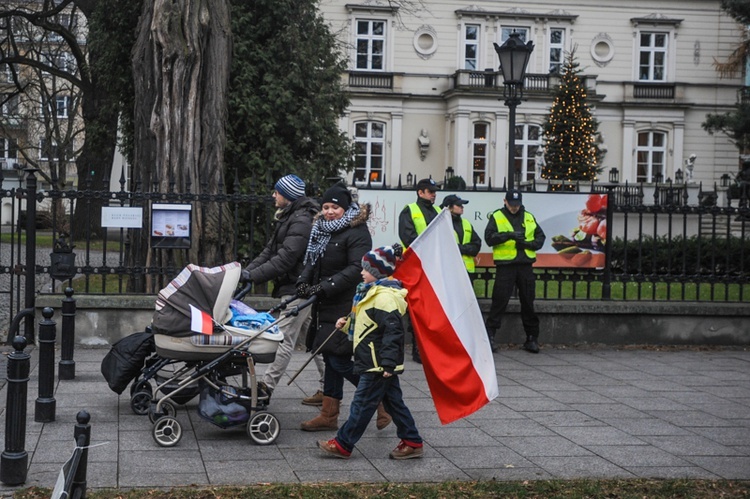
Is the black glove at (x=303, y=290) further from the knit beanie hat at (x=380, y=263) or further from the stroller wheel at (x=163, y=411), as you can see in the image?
the stroller wheel at (x=163, y=411)

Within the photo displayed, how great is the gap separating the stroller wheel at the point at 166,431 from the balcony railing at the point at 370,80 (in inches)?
1561

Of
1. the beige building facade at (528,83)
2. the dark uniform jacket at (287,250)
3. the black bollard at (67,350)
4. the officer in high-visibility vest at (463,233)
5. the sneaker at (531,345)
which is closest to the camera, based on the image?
the dark uniform jacket at (287,250)

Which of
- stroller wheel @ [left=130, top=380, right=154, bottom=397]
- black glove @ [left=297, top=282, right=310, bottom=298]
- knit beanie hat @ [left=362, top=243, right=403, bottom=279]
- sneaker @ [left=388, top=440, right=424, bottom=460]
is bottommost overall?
sneaker @ [left=388, top=440, right=424, bottom=460]

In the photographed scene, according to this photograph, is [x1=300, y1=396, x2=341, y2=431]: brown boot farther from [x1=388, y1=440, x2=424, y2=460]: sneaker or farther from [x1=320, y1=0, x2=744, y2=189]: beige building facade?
[x1=320, y1=0, x2=744, y2=189]: beige building facade

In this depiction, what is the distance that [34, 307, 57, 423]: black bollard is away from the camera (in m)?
7.63

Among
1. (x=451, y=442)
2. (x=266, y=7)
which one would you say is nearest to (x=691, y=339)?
(x=451, y=442)

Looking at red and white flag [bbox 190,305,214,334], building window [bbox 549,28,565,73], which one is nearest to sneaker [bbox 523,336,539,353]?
red and white flag [bbox 190,305,214,334]

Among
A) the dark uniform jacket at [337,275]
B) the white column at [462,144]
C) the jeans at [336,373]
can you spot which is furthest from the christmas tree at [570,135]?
the jeans at [336,373]

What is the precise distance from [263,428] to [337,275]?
1287 millimetres

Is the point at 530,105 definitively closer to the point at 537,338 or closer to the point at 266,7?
the point at 266,7

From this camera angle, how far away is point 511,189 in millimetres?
12914

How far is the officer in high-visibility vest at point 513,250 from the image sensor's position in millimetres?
12477

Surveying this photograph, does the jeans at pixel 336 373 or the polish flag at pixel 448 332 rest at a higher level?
the polish flag at pixel 448 332

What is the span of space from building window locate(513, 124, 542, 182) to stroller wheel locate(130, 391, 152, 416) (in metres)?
39.8
